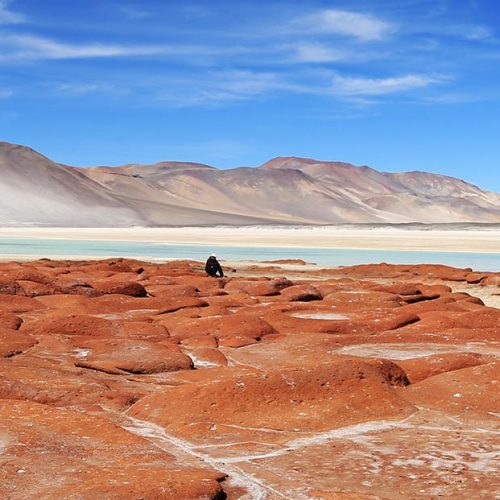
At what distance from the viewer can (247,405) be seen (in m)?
6.16

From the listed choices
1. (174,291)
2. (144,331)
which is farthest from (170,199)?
(144,331)

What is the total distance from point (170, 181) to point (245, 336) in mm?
174736

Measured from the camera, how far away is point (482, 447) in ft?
18.1

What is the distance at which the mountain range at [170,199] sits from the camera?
127500 mm

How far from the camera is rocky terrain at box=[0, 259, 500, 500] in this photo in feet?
15.3

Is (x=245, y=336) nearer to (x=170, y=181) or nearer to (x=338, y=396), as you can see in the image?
(x=338, y=396)

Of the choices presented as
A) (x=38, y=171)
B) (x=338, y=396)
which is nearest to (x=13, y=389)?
(x=338, y=396)

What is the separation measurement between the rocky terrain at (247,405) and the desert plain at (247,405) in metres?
0.02

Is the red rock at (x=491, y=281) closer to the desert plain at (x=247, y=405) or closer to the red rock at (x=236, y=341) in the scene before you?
the desert plain at (x=247, y=405)

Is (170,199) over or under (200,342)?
over

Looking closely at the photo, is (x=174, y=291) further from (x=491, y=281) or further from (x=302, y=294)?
(x=491, y=281)

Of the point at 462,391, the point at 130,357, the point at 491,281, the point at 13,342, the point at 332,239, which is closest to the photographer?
the point at 462,391

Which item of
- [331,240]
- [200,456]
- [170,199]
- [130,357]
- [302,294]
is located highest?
[170,199]

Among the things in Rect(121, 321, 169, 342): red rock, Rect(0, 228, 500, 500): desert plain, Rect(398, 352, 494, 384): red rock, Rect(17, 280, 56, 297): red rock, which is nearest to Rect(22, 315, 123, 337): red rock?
Rect(0, 228, 500, 500): desert plain
